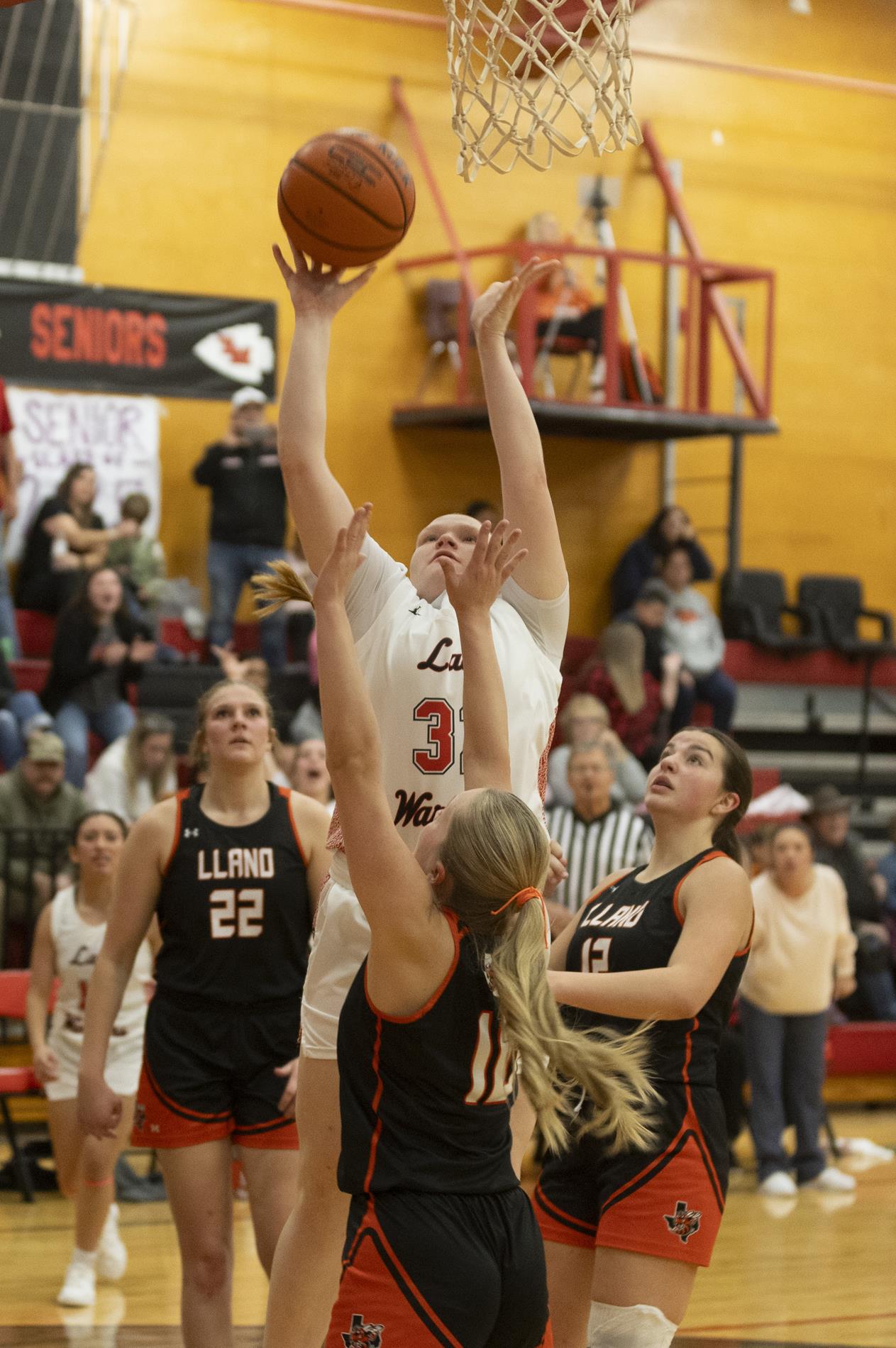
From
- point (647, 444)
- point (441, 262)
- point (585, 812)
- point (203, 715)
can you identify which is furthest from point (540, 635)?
point (647, 444)

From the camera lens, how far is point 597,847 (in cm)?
779

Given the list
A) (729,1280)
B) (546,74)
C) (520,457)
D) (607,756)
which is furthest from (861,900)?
(520,457)

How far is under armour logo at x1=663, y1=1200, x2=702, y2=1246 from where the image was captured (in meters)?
3.73

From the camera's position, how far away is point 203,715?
467cm

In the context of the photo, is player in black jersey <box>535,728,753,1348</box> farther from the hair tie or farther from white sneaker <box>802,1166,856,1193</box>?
white sneaker <box>802,1166,856,1193</box>

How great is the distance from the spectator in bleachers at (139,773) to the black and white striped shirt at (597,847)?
7.45ft

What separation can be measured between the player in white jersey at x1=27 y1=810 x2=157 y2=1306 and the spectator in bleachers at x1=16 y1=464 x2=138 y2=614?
3917 millimetres

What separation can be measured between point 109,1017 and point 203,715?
2.49 ft

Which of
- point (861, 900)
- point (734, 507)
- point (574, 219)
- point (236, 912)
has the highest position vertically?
point (574, 219)

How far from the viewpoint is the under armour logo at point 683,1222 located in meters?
3.73

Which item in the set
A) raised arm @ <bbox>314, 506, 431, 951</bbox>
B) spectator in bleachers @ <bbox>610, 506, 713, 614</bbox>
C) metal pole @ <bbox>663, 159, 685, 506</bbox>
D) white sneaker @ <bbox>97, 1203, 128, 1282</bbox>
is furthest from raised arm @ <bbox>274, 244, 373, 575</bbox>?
metal pole @ <bbox>663, 159, 685, 506</bbox>

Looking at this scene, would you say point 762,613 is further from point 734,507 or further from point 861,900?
point 861,900

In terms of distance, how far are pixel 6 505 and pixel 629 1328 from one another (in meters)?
8.34

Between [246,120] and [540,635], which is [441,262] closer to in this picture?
[246,120]
